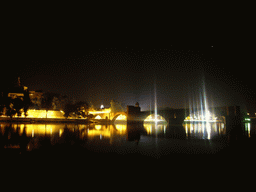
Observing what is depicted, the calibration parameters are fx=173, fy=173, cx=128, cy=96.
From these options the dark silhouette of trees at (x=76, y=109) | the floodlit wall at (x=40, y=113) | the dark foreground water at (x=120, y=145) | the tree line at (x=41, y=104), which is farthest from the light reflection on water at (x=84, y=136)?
the floodlit wall at (x=40, y=113)

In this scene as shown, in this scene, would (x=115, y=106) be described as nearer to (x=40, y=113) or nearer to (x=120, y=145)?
(x=40, y=113)

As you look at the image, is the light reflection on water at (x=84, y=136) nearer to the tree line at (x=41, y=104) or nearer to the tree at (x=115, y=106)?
the tree line at (x=41, y=104)

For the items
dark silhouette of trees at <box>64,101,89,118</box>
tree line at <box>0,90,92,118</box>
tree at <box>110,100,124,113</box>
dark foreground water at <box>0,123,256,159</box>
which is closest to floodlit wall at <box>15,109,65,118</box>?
tree line at <box>0,90,92,118</box>

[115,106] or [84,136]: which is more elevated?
[115,106]

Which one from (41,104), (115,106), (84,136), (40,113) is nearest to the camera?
(84,136)

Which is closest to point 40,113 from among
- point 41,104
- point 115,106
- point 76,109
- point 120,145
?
point 41,104

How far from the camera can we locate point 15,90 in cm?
8069

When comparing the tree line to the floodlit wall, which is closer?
the tree line

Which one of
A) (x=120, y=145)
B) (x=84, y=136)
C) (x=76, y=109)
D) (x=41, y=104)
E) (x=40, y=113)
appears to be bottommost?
(x=84, y=136)

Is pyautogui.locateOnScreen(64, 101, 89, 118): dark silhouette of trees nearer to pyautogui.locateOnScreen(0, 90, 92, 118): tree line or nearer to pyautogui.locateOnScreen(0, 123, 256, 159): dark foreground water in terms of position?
pyautogui.locateOnScreen(0, 90, 92, 118): tree line

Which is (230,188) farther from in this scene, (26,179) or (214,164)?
(26,179)

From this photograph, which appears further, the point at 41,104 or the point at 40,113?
the point at 41,104

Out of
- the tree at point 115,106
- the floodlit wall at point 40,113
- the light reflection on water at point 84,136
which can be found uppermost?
the tree at point 115,106

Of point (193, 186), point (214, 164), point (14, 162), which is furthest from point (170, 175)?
point (14, 162)
